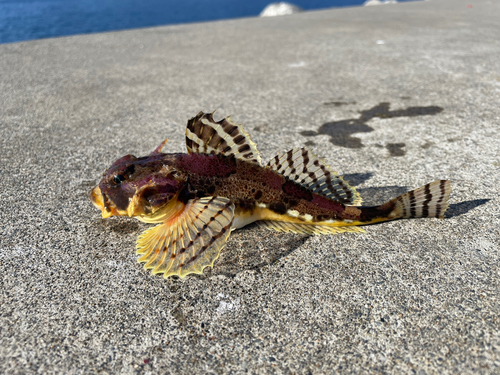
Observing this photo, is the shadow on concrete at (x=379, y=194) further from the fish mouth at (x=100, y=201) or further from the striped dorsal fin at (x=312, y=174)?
the fish mouth at (x=100, y=201)

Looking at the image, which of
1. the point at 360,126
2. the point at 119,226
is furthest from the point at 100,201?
the point at 360,126

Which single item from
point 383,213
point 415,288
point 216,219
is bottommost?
point 415,288

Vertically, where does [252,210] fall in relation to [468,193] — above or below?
above

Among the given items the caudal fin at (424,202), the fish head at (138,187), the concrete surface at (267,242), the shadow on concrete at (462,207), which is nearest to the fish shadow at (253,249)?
the concrete surface at (267,242)

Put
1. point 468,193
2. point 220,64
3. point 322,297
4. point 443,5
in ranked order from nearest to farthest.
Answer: point 322,297, point 468,193, point 220,64, point 443,5

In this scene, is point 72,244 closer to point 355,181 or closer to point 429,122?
point 355,181

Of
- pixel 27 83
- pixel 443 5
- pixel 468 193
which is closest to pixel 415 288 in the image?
pixel 468 193

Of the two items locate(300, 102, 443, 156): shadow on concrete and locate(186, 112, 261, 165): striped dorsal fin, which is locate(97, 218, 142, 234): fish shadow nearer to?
locate(186, 112, 261, 165): striped dorsal fin

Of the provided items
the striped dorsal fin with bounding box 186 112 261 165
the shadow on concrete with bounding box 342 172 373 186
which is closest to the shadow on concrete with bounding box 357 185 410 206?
the shadow on concrete with bounding box 342 172 373 186

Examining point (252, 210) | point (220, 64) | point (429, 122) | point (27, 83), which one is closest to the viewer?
point (252, 210)
